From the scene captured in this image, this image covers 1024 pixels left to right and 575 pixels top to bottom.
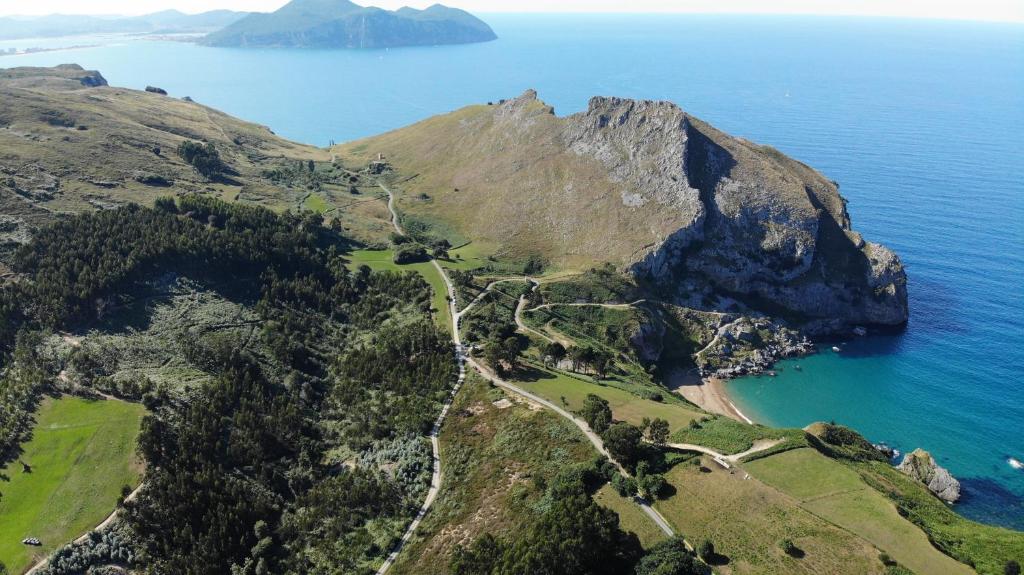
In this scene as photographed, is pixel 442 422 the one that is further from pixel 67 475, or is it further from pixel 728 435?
pixel 67 475

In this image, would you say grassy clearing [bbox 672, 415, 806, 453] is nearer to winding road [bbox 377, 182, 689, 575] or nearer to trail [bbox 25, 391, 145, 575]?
winding road [bbox 377, 182, 689, 575]

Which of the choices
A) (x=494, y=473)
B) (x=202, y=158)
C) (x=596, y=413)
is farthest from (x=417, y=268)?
(x=202, y=158)

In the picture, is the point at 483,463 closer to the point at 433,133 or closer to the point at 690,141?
the point at 690,141

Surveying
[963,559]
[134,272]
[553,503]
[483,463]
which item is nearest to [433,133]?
[134,272]

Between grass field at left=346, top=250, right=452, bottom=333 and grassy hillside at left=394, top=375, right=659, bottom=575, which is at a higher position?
grass field at left=346, top=250, right=452, bottom=333

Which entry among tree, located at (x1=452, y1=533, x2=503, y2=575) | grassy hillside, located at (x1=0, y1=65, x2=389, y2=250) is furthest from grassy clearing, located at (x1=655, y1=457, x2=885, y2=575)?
grassy hillside, located at (x1=0, y1=65, x2=389, y2=250)
